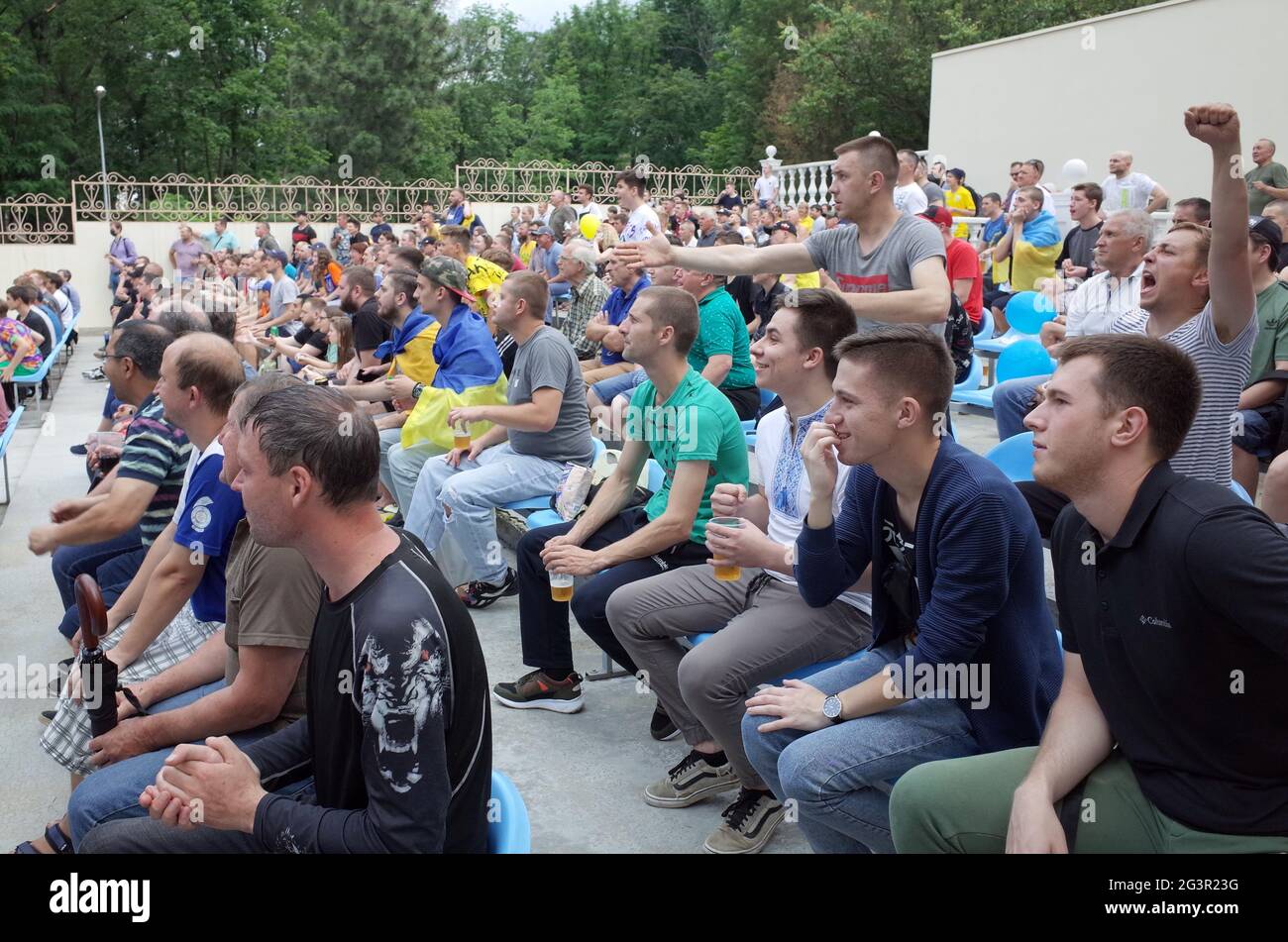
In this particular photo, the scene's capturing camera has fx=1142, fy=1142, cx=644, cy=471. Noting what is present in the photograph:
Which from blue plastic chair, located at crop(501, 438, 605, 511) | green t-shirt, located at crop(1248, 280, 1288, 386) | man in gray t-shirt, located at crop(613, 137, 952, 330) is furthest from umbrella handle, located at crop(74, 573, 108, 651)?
green t-shirt, located at crop(1248, 280, 1288, 386)

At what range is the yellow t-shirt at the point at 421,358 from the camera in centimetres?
711

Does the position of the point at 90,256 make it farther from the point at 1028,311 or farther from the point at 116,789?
the point at 116,789

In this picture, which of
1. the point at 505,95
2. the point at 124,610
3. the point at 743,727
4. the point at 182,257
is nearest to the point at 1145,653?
the point at 743,727

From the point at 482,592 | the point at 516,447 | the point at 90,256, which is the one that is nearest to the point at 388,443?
the point at 516,447

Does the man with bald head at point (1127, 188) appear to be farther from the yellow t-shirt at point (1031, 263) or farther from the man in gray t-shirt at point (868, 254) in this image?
the man in gray t-shirt at point (868, 254)

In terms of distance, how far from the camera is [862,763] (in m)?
2.69

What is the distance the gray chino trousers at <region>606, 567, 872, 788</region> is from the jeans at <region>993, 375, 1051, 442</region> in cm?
247

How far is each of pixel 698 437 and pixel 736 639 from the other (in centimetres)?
92

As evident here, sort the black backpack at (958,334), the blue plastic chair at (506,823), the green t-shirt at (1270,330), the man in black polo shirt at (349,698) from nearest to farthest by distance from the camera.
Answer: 1. the man in black polo shirt at (349,698)
2. the blue plastic chair at (506,823)
3. the green t-shirt at (1270,330)
4. the black backpack at (958,334)

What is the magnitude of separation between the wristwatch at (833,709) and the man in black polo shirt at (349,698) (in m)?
0.97

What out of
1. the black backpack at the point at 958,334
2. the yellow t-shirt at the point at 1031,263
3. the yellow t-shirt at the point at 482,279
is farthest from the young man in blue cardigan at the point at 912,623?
the yellow t-shirt at the point at 1031,263

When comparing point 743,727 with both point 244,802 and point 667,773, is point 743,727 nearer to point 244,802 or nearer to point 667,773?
point 667,773

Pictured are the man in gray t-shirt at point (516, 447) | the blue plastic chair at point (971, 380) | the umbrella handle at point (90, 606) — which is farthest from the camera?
the blue plastic chair at point (971, 380)
